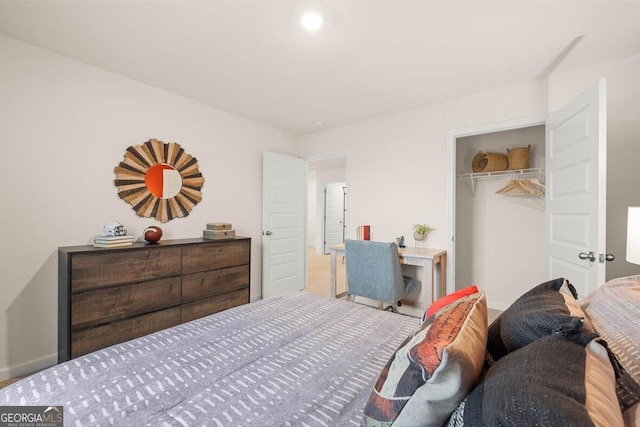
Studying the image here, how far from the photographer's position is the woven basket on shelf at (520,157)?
120 inches

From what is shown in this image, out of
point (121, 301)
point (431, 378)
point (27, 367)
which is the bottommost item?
point (27, 367)

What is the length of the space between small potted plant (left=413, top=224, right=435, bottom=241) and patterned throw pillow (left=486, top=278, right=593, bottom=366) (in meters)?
2.18

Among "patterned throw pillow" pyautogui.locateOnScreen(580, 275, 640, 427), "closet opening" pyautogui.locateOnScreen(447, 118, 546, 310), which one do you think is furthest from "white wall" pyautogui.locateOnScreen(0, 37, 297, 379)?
"closet opening" pyautogui.locateOnScreen(447, 118, 546, 310)

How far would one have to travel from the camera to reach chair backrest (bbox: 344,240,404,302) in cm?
268

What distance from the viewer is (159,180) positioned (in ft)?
9.43

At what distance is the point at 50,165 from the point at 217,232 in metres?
1.46

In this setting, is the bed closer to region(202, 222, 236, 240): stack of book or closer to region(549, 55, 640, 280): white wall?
region(549, 55, 640, 280): white wall

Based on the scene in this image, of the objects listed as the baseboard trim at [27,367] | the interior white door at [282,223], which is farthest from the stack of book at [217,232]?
the baseboard trim at [27,367]

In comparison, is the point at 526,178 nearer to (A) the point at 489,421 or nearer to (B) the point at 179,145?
(A) the point at 489,421

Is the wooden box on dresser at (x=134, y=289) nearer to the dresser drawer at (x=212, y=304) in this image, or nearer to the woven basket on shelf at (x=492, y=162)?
the dresser drawer at (x=212, y=304)

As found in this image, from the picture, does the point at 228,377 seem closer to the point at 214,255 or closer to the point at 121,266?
the point at 121,266

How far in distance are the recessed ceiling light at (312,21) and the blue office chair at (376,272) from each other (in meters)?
1.88

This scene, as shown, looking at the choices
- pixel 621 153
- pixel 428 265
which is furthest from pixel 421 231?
pixel 621 153

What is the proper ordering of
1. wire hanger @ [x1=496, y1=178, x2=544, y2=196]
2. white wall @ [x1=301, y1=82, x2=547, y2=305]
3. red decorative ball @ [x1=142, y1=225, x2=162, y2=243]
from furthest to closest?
wire hanger @ [x1=496, y1=178, x2=544, y2=196], white wall @ [x1=301, y1=82, x2=547, y2=305], red decorative ball @ [x1=142, y1=225, x2=162, y2=243]
